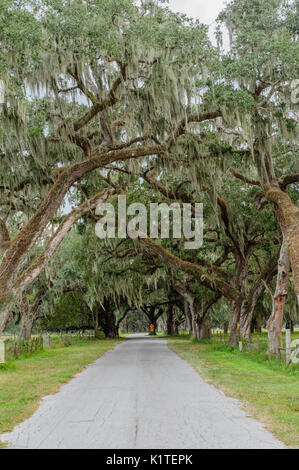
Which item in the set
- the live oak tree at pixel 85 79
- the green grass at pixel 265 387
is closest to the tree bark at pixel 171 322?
the green grass at pixel 265 387

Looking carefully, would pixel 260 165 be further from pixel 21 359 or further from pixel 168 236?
pixel 21 359

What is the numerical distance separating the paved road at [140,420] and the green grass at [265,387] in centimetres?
23

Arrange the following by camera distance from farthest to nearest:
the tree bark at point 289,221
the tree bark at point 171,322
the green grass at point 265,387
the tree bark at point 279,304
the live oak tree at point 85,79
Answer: the tree bark at point 171,322
the tree bark at point 279,304
the tree bark at point 289,221
the live oak tree at point 85,79
the green grass at point 265,387

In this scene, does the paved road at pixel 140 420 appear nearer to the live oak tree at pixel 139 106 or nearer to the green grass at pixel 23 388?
the green grass at pixel 23 388

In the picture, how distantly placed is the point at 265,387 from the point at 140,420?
3861 mm

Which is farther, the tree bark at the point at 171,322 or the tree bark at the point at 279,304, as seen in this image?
the tree bark at the point at 171,322

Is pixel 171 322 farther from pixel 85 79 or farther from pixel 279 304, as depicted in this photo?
pixel 85 79

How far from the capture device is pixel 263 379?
980cm

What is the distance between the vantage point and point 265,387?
8562 mm

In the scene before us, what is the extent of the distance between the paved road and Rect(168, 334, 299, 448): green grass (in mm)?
234

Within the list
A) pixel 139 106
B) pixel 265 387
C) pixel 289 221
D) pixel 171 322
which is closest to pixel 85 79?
pixel 139 106

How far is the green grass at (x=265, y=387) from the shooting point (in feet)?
17.7

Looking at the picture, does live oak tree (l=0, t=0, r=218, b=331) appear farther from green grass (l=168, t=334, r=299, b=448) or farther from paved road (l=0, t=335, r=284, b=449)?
green grass (l=168, t=334, r=299, b=448)

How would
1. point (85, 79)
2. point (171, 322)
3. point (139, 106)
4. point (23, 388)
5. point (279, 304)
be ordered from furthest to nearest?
1. point (171, 322)
2. point (279, 304)
3. point (139, 106)
4. point (85, 79)
5. point (23, 388)
